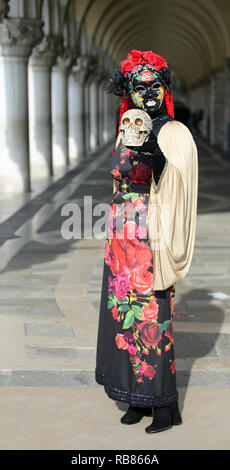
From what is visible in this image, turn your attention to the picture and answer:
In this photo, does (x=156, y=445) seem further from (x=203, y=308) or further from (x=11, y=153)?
(x=11, y=153)

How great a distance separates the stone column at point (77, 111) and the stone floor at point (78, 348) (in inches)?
685

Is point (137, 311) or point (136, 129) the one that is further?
point (137, 311)

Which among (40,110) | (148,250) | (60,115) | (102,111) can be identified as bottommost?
(102,111)

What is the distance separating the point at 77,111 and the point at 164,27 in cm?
2500

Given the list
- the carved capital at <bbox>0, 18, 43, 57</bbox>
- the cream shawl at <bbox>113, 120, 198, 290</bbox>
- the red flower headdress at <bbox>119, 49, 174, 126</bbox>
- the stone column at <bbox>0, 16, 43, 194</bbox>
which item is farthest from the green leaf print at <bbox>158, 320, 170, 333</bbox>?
the carved capital at <bbox>0, 18, 43, 57</bbox>

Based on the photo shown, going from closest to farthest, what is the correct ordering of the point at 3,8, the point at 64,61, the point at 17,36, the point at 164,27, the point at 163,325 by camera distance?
the point at 163,325, the point at 3,8, the point at 17,36, the point at 64,61, the point at 164,27

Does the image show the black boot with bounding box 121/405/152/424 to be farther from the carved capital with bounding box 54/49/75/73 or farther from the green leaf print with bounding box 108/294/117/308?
the carved capital with bounding box 54/49/75/73

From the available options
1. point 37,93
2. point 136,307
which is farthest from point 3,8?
point 136,307

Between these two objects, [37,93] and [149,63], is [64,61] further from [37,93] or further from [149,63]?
[149,63]

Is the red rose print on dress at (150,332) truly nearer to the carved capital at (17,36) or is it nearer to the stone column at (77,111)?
the carved capital at (17,36)

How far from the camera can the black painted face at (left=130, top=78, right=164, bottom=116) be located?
4621mm

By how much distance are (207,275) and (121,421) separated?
3.81 m

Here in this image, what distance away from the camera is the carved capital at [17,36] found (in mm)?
16062

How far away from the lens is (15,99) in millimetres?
16359
